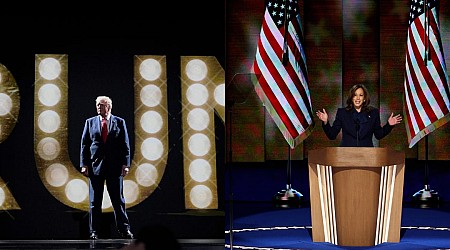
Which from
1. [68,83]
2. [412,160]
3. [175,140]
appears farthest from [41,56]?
[412,160]

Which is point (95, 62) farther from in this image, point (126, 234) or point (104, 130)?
point (126, 234)

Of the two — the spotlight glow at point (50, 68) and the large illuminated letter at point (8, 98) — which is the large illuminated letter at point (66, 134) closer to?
the spotlight glow at point (50, 68)

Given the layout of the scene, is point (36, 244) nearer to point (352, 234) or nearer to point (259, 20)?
point (352, 234)

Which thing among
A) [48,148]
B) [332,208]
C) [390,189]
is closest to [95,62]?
[48,148]

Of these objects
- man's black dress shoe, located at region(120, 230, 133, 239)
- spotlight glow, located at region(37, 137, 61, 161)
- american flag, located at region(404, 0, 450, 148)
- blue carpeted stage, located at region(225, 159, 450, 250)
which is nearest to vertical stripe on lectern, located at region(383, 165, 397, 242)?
blue carpeted stage, located at region(225, 159, 450, 250)

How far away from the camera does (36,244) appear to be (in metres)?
8.11

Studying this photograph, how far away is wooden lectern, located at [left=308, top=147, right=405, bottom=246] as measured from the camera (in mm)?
7418

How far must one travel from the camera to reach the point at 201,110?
8.08 meters

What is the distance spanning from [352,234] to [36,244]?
9.19 ft

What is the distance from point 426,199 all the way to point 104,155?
16.2 feet

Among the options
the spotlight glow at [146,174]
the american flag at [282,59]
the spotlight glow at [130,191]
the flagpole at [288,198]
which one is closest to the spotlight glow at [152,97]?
the spotlight glow at [146,174]

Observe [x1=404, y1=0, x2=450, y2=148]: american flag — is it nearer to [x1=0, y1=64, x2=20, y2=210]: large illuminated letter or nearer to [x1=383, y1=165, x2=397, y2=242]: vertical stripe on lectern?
[x1=383, y1=165, x2=397, y2=242]: vertical stripe on lectern

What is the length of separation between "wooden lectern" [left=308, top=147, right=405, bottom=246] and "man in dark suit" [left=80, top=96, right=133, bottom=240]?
5.56ft

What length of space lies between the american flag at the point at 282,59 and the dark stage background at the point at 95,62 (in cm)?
170
